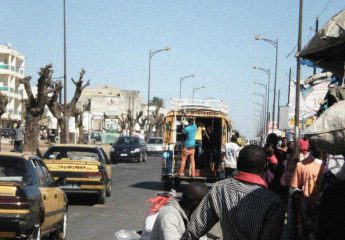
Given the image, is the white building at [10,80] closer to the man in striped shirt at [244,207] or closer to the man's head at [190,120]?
the man's head at [190,120]

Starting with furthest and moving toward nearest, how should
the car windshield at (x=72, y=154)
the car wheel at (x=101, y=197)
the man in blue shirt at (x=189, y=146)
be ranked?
the man in blue shirt at (x=189, y=146)
the car windshield at (x=72, y=154)
the car wheel at (x=101, y=197)


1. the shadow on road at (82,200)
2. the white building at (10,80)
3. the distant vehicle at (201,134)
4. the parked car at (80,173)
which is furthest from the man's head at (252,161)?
the white building at (10,80)

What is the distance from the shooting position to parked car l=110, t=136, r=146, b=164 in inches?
1784

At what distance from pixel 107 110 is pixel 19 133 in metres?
83.9

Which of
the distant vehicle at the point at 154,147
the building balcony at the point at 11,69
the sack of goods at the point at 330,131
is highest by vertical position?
the building balcony at the point at 11,69

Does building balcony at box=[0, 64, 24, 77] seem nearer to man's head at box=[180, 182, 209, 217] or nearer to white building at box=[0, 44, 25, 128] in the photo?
white building at box=[0, 44, 25, 128]

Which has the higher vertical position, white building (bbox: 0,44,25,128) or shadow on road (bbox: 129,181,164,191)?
white building (bbox: 0,44,25,128)

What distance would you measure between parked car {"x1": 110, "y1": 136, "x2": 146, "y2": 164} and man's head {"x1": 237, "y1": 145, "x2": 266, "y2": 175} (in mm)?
40098

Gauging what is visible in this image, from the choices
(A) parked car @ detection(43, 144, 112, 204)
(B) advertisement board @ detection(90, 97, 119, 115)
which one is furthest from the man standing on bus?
(B) advertisement board @ detection(90, 97, 119, 115)

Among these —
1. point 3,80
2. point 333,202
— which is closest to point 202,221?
point 333,202

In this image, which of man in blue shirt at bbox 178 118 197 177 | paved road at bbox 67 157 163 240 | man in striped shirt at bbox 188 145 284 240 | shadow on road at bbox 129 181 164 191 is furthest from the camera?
shadow on road at bbox 129 181 164 191

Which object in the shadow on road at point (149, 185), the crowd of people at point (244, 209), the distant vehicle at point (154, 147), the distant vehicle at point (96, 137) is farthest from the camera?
the distant vehicle at point (96, 137)

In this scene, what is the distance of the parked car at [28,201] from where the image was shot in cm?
1007

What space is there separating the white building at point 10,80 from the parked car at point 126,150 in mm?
62675
